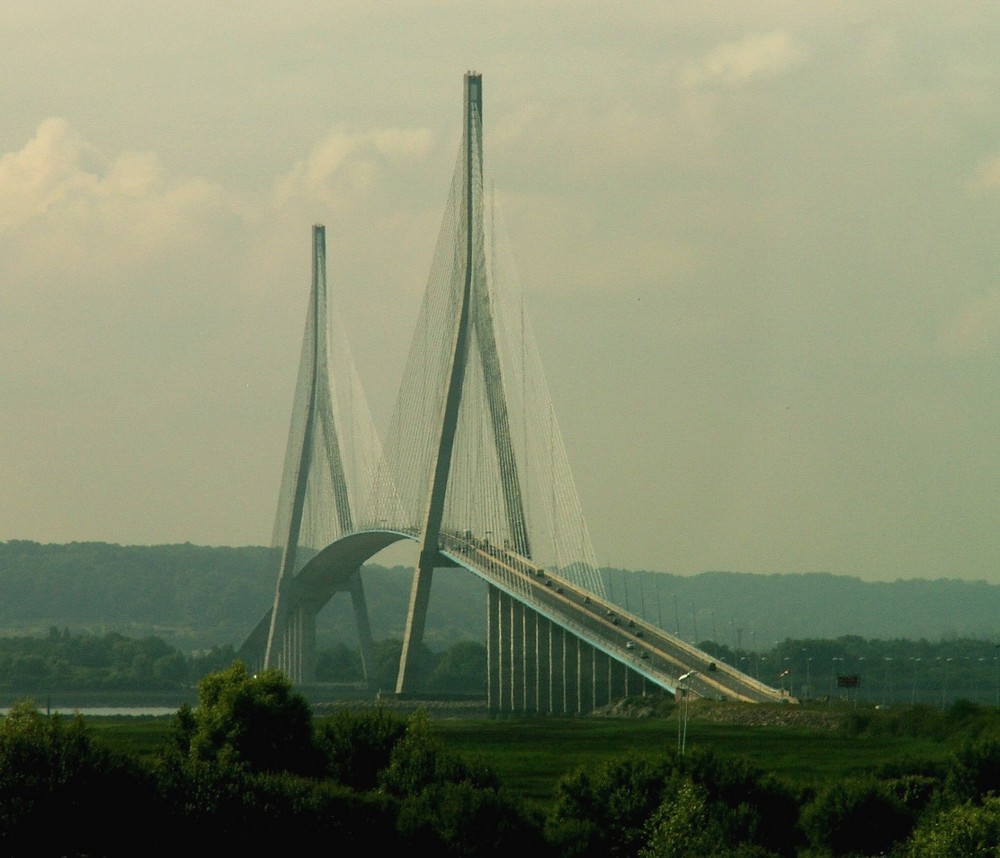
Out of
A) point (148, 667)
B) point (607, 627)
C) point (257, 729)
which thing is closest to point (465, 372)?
point (607, 627)

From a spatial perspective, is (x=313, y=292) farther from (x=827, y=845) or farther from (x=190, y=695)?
(x=827, y=845)

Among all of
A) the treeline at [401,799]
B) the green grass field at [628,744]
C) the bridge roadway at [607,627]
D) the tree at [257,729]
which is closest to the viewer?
the treeline at [401,799]

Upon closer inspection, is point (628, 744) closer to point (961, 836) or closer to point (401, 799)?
point (401, 799)

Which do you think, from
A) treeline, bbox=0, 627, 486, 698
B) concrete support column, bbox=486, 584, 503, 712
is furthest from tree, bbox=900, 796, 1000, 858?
treeline, bbox=0, 627, 486, 698

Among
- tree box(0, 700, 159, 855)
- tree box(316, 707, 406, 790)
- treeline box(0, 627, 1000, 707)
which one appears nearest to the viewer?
tree box(0, 700, 159, 855)

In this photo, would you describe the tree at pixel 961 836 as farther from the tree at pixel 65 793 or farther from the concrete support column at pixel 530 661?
the concrete support column at pixel 530 661

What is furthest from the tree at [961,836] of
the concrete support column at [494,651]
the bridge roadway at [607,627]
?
the concrete support column at [494,651]

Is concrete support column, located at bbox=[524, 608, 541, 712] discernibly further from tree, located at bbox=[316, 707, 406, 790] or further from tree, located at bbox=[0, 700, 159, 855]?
tree, located at bbox=[0, 700, 159, 855]
